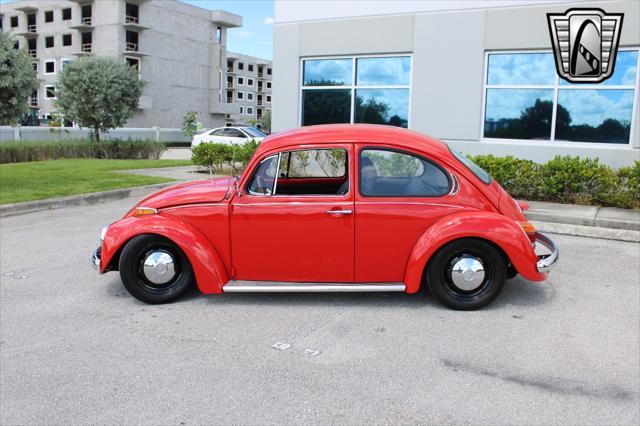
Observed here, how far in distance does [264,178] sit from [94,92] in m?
22.3

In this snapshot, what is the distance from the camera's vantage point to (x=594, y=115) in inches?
468

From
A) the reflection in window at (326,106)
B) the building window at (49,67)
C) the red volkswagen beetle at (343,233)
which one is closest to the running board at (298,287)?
the red volkswagen beetle at (343,233)

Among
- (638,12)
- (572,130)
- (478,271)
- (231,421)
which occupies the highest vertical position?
(638,12)

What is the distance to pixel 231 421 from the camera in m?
3.30

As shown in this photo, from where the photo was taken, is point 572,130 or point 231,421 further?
point 572,130

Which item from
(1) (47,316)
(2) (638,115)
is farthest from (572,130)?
(1) (47,316)

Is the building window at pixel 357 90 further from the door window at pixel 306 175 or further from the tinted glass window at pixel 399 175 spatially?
the tinted glass window at pixel 399 175

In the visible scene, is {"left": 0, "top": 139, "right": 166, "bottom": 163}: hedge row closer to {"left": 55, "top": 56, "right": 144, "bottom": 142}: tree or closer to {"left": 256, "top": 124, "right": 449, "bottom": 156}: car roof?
{"left": 55, "top": 56, "right": 144, "bottom": 142}: tree

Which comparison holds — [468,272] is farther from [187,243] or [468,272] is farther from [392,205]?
[187,243]

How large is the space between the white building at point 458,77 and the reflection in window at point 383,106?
2 cm

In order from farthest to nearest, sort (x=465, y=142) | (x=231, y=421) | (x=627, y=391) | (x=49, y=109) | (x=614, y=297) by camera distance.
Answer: (x=49, y=109)
(x=465, y=142)
(x=614, y=297)
(x=627, y=391)
(x=231, y=421)

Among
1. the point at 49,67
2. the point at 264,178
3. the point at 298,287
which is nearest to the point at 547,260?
the point at 298,287

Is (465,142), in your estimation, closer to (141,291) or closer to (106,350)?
(141,291)

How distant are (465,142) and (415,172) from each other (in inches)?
322
